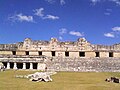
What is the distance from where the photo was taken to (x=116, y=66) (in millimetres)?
54312

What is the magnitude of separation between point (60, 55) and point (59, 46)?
2045 mm

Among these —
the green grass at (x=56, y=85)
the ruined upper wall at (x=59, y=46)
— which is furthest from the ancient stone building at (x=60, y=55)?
the green grass at (x=56, y=85)

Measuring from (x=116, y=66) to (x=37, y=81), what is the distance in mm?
27462

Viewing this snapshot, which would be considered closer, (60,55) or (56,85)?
(56,85)

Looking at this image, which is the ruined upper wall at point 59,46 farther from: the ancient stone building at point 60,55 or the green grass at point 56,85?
the green grass at point 56,85

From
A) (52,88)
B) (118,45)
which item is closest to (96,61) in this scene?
(118,45)

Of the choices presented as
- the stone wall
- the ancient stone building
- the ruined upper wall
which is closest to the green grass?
the stone wall

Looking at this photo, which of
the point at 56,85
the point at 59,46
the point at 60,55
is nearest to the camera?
the point at 56,85

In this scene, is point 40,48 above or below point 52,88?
above

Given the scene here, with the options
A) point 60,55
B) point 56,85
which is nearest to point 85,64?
point 60,55

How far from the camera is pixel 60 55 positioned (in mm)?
60531

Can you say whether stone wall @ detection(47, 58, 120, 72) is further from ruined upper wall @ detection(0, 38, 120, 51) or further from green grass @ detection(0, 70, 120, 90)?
green grass @ detection(0, 70, 120, 90)

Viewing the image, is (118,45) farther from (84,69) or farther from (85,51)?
(84,69)

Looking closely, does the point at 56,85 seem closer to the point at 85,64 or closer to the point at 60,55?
the point at 85,64
